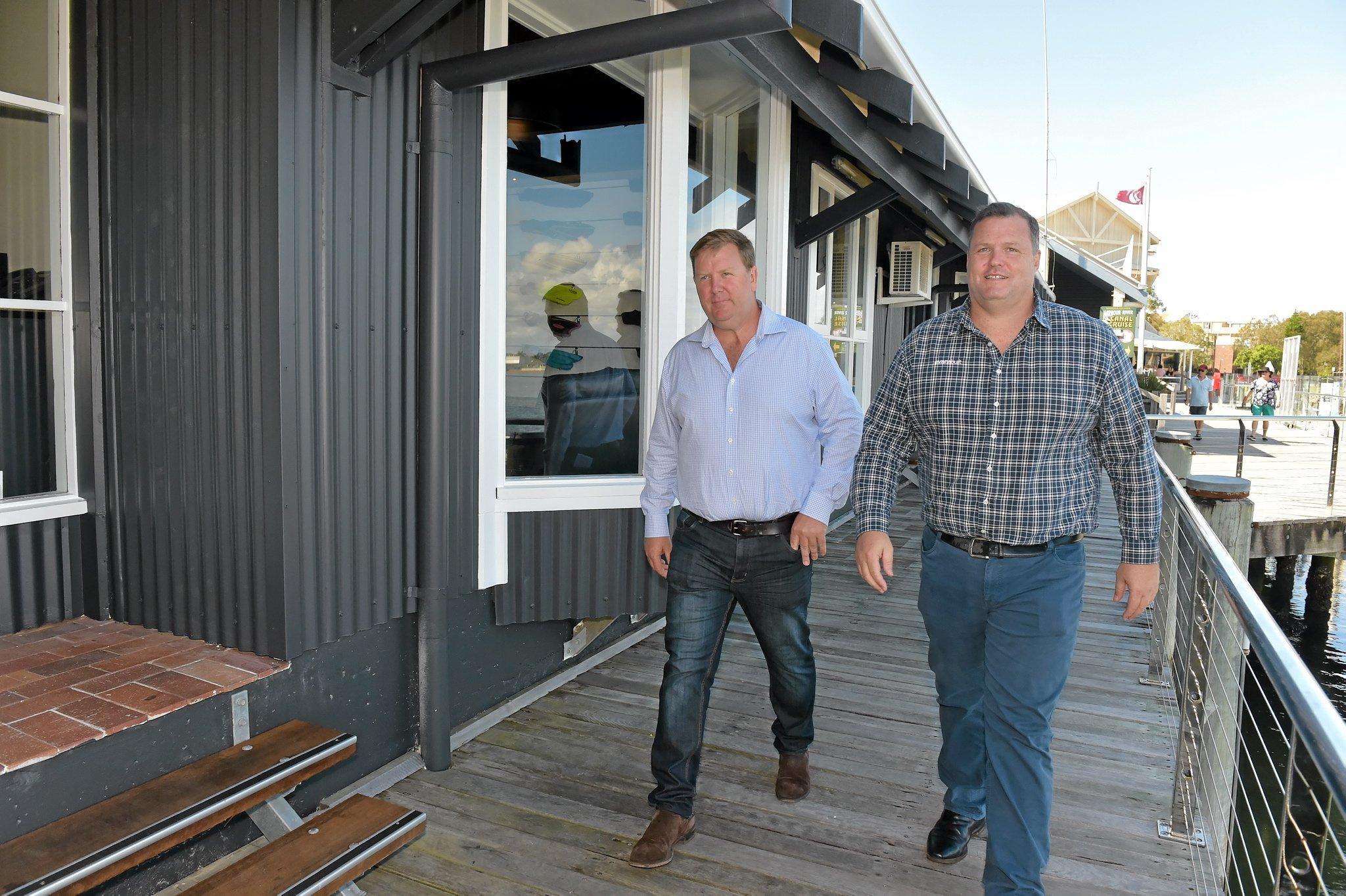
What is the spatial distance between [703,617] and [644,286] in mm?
1591

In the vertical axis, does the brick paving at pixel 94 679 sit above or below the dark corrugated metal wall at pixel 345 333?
below

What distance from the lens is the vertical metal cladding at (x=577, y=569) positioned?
332 cm

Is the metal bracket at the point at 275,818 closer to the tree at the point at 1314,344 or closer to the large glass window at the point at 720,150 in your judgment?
the large glass window at the point at 720,150

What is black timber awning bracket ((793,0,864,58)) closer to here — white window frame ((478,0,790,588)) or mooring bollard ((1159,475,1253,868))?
white window frame ((478,0,790,588))

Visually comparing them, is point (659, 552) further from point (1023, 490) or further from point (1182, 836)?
point (1182, 836)

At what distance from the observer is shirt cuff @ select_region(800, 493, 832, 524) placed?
244 cm

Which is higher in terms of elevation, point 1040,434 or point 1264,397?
point 1264,397

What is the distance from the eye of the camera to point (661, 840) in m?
2.38

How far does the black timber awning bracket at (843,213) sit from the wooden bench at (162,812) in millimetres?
3927

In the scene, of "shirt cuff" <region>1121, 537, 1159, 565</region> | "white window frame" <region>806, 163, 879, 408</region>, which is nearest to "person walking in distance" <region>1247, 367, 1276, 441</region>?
"white window frame" <region>806, 163, 879, 408</region>

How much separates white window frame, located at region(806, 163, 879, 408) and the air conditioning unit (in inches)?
7.3

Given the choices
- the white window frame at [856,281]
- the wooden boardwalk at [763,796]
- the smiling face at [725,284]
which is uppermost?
the white window frame at [856,281]

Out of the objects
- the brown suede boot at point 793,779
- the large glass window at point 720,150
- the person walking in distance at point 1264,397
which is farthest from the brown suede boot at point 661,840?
the person walking in distance at point 1264,397

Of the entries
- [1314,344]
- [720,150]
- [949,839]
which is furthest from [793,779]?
[1314,344]
